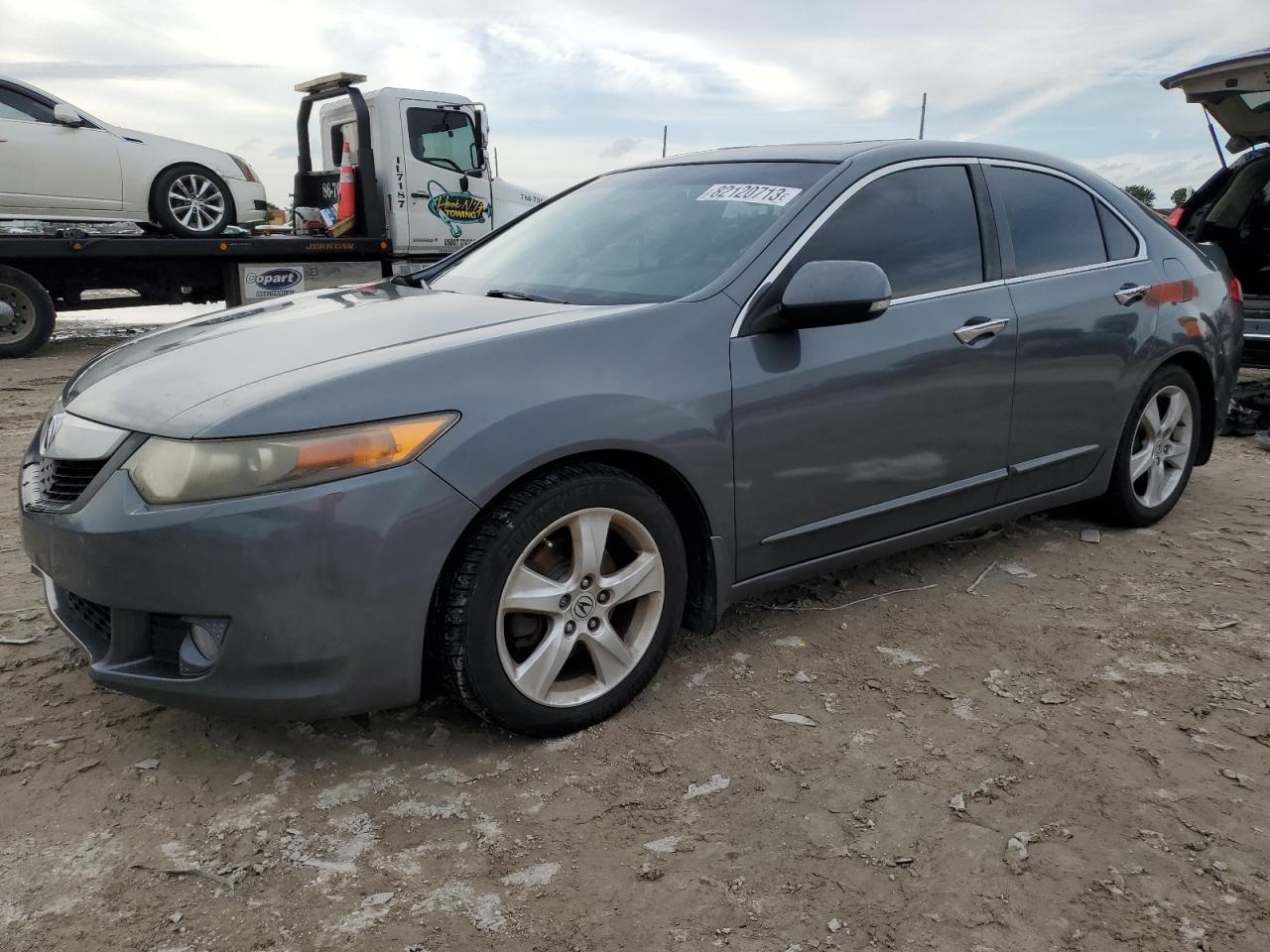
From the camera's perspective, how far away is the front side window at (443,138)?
11.5 m

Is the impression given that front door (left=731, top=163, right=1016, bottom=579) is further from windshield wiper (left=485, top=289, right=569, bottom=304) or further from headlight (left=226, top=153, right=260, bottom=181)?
headlight (left=226, top=153, right=260, bottom=181)

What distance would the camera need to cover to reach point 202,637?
7.57 ft

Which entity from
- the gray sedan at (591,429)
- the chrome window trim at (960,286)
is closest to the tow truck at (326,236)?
the gray sedan at (591,429)

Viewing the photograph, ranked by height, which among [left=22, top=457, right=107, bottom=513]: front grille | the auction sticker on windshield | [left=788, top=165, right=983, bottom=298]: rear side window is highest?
the auction sticker on windshield

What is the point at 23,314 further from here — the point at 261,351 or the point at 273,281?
the point at 261,351

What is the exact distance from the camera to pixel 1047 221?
380 cm

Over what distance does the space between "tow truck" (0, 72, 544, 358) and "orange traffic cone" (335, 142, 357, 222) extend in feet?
0.25

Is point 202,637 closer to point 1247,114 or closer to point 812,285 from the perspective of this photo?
point 812,285

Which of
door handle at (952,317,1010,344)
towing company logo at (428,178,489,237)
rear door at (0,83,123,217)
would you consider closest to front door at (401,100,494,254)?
towing company logo at (428,178,489,237)

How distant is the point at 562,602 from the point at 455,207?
10253 millimetres

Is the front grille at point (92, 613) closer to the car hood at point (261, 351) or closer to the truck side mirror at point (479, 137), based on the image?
the car hood at point (261, 351)

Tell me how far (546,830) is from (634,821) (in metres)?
0.19

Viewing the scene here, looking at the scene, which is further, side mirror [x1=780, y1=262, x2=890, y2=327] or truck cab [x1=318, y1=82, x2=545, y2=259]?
truck cab [x1=318, y1=82, x2=545, y2=259]

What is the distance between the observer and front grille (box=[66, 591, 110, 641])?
2.47 m
